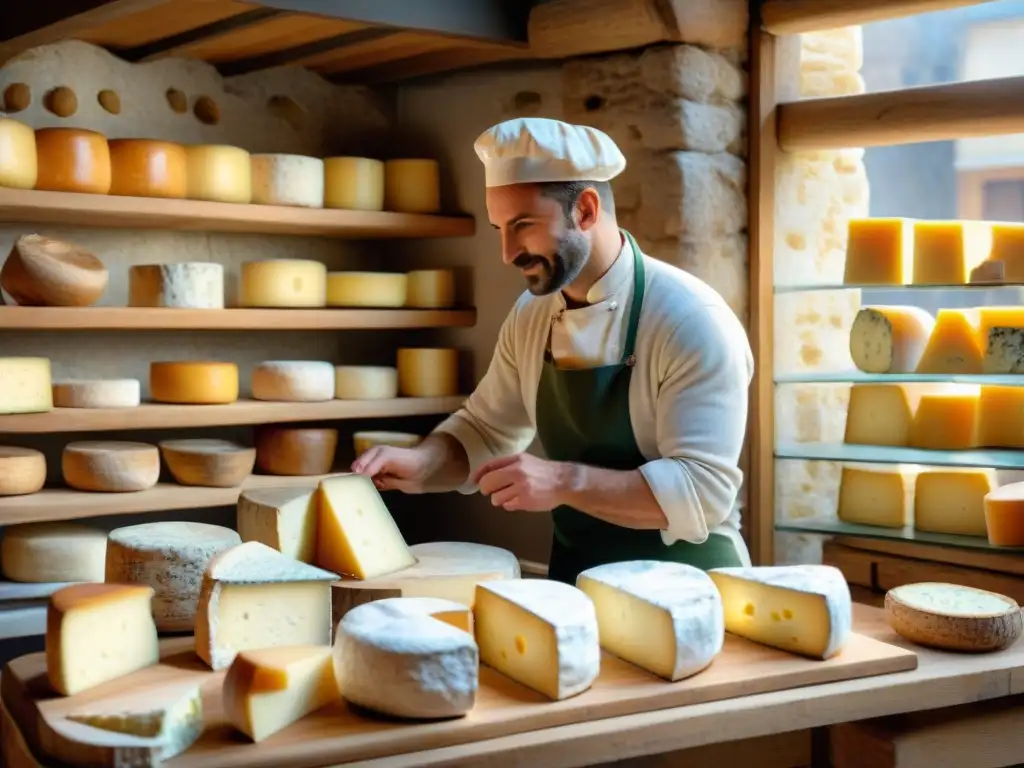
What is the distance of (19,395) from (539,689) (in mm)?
2011

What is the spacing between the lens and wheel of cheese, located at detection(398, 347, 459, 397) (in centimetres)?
391

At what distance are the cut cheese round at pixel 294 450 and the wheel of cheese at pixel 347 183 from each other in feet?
2.31

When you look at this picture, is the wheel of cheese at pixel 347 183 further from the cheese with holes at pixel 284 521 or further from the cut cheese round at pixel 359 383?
the cheese with holes at pixel 284 521

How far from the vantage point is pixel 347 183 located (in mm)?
3797

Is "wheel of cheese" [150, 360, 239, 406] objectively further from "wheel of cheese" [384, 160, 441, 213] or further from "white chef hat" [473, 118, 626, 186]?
"white chef hat" [473, 118, 626, 186]

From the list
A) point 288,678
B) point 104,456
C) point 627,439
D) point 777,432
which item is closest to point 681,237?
point 777,432

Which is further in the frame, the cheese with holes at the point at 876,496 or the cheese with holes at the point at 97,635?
the cheese with holes at the point at 876,496

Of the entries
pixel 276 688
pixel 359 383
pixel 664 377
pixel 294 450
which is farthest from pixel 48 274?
pixel 276 688

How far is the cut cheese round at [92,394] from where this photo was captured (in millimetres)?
3352

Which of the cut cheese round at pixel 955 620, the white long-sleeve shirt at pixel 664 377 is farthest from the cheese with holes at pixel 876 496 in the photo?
the cut cheese round at pixel 955 620

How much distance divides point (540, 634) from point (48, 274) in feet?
6.78

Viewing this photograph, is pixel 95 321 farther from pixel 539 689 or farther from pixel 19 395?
pixel 539 689

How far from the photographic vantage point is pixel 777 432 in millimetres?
3459

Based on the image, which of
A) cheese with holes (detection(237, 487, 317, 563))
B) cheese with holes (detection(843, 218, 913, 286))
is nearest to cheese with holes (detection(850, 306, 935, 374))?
cheese with holes (detection(843, 218, 913, 286))
